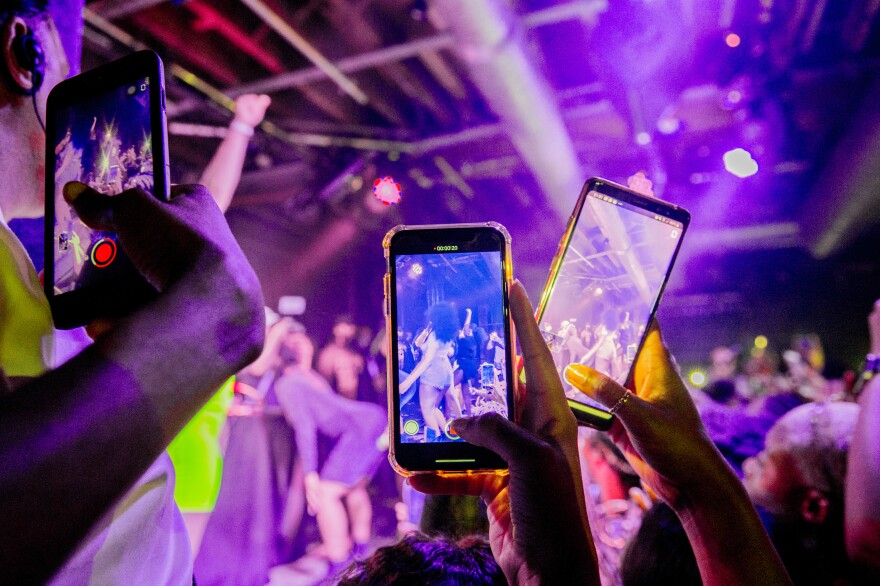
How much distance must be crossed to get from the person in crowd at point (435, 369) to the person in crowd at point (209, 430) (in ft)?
2.95

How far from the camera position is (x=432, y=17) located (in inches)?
121

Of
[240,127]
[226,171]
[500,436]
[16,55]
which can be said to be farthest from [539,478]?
[240,127]

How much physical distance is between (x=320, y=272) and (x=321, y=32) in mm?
2955

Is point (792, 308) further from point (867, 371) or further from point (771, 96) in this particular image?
point (867, 371)

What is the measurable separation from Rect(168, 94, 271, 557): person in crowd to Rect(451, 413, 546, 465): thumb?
107cm

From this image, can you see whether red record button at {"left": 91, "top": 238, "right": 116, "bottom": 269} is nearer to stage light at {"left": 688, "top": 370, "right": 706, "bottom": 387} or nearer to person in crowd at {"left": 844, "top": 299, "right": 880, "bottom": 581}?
person in crowd at {"left": 844, "top": 299, "right": 880, "bottom": 581}

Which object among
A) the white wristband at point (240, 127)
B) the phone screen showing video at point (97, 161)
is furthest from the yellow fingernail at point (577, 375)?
the white wristband at point (240, 127)

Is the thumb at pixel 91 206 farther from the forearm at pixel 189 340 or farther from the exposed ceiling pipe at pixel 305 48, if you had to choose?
the exposed ceiling pipe at pixel 305 48

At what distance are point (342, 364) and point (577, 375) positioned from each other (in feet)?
13.4

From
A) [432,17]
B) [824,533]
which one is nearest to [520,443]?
[824,533]

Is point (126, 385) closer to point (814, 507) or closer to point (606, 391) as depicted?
point (606, 391)

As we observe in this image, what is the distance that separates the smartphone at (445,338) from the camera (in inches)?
36.3

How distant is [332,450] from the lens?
13.9ft

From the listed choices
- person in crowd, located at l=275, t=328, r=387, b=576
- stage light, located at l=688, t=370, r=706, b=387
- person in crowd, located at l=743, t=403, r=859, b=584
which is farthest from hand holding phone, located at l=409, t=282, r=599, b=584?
stage light, located at l=688, t=370, r=706, b=387
